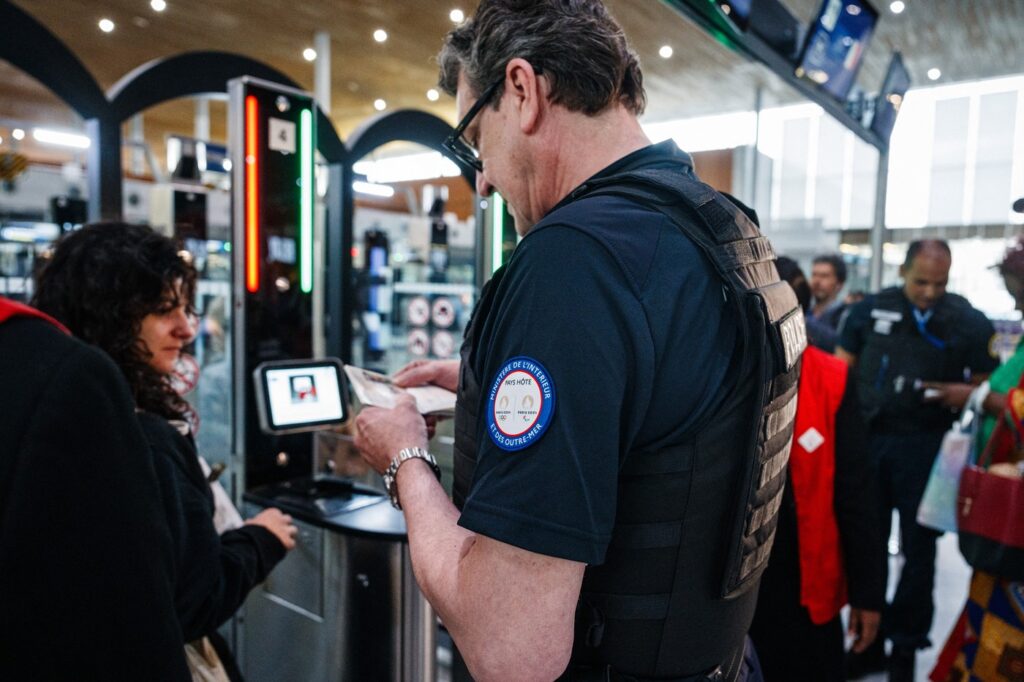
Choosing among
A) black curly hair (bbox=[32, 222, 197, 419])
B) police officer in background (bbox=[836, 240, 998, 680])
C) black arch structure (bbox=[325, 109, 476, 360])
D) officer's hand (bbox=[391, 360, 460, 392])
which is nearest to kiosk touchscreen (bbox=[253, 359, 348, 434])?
black curly hair (bbox=[32, 222, 197, 419])

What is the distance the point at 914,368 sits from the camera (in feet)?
11.4

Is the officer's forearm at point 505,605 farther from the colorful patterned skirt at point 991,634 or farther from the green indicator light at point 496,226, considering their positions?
the green indicator light at point 496,226

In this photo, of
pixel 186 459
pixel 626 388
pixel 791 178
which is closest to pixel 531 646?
pixel 626 388

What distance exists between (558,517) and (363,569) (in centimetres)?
149

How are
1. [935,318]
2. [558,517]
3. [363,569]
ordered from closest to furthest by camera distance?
[558,517] < [363,569] < [935,318]

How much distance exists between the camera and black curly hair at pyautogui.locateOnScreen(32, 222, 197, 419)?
143 centimetres

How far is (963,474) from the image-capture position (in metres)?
2.22

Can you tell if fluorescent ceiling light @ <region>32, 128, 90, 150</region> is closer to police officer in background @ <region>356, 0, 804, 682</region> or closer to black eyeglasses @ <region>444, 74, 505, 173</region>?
black eyeglasses @ <region>444, 74, 505, 173</region>

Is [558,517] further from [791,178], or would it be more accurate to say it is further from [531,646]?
[791,178]

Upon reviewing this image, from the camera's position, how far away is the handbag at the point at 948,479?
8.13ft

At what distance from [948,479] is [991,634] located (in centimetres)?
53

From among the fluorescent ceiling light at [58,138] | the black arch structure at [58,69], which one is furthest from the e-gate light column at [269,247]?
the fluorescent ceiling light at [58,138]

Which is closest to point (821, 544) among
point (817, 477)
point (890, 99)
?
point (817, 477)

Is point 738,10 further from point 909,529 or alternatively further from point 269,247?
point 909,529
